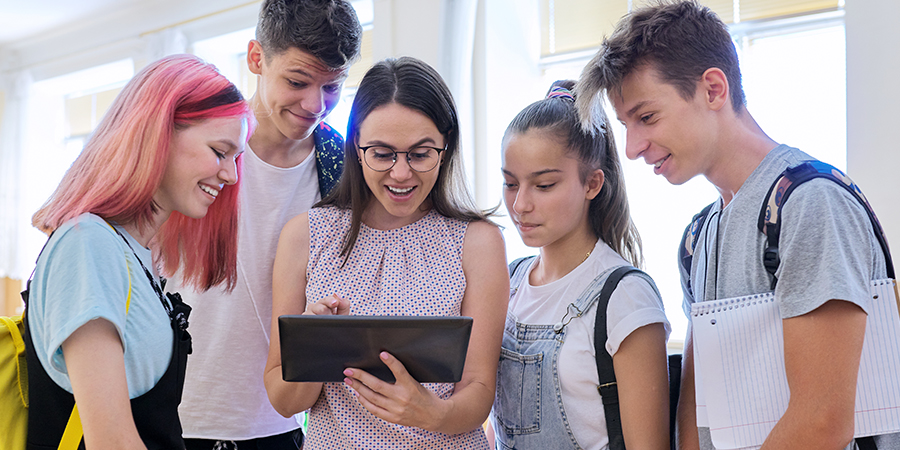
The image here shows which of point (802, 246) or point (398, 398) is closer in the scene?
point (802, 246)

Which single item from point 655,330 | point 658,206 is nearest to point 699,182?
point 658,206

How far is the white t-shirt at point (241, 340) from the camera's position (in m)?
1.67

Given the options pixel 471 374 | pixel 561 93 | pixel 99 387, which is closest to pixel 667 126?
pixel 561 93

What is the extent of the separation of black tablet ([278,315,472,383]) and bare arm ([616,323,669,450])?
0.38 metres

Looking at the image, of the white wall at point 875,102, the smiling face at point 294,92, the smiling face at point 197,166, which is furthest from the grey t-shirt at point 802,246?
the white wall at point 875,102

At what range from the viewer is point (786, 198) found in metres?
1.10

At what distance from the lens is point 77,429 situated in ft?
3.37

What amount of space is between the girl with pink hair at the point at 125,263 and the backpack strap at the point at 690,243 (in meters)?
0.99

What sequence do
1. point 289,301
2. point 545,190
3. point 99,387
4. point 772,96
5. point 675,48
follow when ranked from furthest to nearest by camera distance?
point 772,96 < point 545,190 < point 289,301 < point 675,48 < point 99,387

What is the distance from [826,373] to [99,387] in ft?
→ 3.59

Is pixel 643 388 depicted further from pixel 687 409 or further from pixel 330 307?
pixel 330 307

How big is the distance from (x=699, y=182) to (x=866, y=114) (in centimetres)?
113

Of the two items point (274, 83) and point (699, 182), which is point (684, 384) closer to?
point (274, 83)

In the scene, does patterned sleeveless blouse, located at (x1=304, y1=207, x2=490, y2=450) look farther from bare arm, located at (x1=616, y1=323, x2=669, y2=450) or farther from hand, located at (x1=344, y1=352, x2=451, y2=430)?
bare arm, located at (x1=616, y1=323, x2=669, y2=450)
